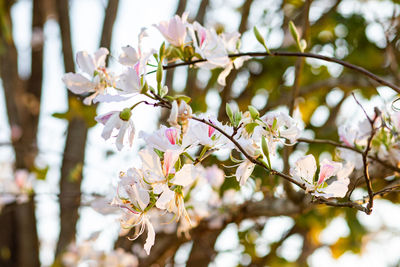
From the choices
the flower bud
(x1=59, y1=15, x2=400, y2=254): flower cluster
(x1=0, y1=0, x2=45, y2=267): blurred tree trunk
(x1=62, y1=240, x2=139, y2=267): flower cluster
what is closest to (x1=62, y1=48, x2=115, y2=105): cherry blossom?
(x1=59, y1=15, x2=400, y2=254): flower cluster

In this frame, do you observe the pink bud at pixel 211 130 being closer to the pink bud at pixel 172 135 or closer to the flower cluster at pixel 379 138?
the pink bud at pixel 172 135

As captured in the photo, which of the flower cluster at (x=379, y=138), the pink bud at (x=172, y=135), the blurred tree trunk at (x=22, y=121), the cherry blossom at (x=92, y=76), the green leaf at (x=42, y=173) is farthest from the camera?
the blurred tree trunk at (x=22, y=121)

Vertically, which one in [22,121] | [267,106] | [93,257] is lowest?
[93,257]

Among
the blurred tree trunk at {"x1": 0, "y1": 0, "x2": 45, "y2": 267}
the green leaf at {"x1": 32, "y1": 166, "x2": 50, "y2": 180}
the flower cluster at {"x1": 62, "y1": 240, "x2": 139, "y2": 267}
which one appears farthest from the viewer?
the blurred tree trunk at {"x1": 0, "y1": 0, "x2": 45, "y2": 267}

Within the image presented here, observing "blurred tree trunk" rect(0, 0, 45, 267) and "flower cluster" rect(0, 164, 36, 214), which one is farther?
"blurred tree trunk" rect(0, 0, 45, 267)

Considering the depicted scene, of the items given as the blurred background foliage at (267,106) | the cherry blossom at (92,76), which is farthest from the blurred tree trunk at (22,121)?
the cherry blossom at (92,76)

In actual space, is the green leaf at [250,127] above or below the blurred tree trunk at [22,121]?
above

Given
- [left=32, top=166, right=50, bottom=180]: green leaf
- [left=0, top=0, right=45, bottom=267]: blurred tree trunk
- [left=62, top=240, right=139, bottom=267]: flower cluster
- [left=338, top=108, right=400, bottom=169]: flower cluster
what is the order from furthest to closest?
[left=0, top=0, right=45, bottom=267]: blurred tree trunk, [left=32, top=166, right=50, bottom=180]: green leaf, [left=62, top=240, right=139, bottom=267]: flower cluster, [left=338, top=108, right=400, bottom=169]: flower cluster

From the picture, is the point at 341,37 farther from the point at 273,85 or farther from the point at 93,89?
the point at 93,89

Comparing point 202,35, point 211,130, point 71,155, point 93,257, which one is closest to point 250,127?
point 211,130

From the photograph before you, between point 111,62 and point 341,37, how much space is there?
2.38 feet

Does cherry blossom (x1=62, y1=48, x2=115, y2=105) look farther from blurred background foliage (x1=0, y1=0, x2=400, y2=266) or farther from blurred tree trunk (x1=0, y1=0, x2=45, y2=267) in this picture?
blurred tree trunk (x1=0, y1=0, x2=45, y2=267)

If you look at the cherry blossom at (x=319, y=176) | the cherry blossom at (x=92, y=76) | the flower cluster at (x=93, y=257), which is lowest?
the flower cluster at (x=93, y=257)

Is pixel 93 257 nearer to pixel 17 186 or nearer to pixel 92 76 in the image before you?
pixel 17 186
